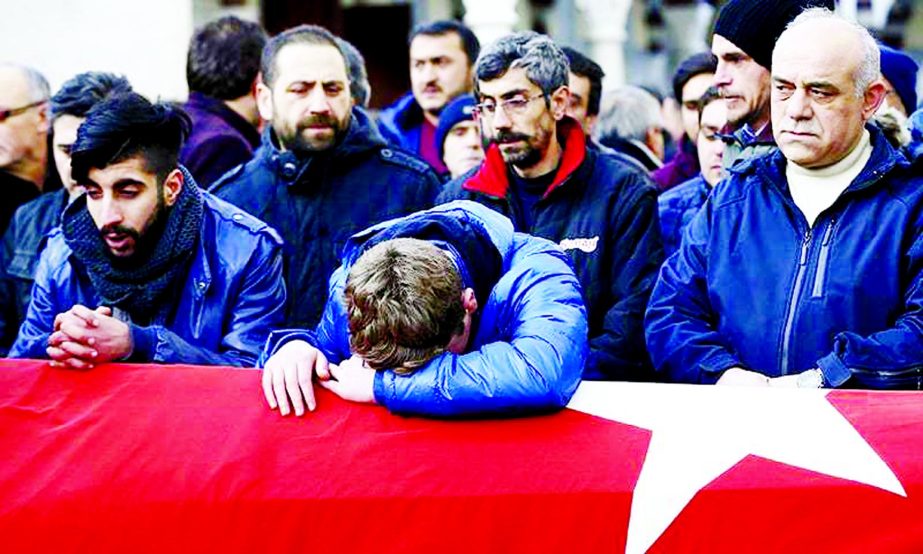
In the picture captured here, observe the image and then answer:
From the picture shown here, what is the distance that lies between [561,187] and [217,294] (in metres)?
1.18

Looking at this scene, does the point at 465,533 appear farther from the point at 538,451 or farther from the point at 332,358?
the point at 332,358

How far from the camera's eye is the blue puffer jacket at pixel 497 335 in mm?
4066

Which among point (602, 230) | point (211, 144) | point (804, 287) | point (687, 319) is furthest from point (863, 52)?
point (211, 144)

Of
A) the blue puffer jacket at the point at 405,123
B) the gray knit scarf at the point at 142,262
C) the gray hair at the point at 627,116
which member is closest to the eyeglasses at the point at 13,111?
the blue puffer jacket at the point at 405,123

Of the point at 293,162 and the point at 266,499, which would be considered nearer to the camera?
the point at 266,499

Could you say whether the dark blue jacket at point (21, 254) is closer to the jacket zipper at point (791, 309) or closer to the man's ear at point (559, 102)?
the man's ear at point (559, 102)

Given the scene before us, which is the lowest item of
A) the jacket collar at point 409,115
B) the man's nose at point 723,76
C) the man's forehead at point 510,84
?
the jacket collar at point 409,115

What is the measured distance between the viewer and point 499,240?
14.7 feet

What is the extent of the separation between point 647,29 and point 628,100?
23.3m

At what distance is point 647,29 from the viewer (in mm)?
31172

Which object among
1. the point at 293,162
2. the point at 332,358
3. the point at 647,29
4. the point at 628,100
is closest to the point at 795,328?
the point at 332,358

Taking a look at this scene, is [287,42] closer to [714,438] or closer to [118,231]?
[118,231]

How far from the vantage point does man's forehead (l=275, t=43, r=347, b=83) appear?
6055mm

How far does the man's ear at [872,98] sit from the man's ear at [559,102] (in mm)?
1235
